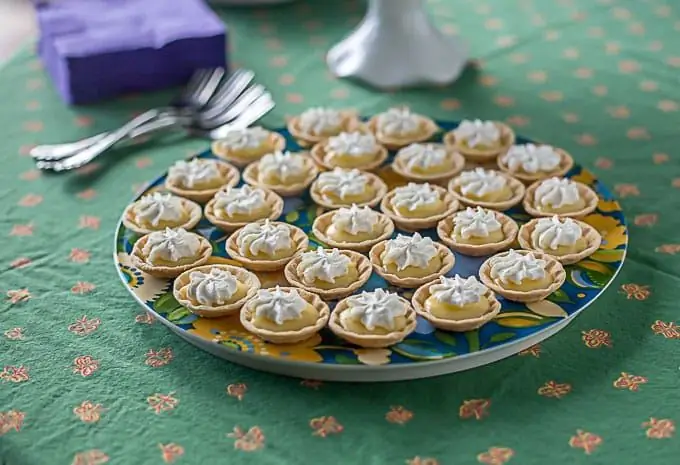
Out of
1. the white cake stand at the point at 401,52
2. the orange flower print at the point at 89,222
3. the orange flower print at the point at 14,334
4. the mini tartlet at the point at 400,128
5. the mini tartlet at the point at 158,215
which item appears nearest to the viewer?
the orange flower print at the point at 14,334

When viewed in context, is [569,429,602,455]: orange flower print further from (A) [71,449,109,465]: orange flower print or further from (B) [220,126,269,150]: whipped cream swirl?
(B) [220,126,269,150]: whipped cream swirl

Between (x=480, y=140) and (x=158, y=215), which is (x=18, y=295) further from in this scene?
(x=480, y=140)

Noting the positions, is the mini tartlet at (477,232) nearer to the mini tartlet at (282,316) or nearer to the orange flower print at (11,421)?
the mini tartlet at (282,316)

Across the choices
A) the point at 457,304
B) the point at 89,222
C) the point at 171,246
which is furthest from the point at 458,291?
the point at 89,222

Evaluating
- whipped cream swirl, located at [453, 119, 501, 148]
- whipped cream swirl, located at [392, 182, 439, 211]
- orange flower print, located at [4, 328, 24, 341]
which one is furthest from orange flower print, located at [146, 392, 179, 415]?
whipped cream swirl, located at [453, 119, 501, 148]

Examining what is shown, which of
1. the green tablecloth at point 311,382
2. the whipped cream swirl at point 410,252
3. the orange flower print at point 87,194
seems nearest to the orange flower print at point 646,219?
the green tablecloth at point 311,382
